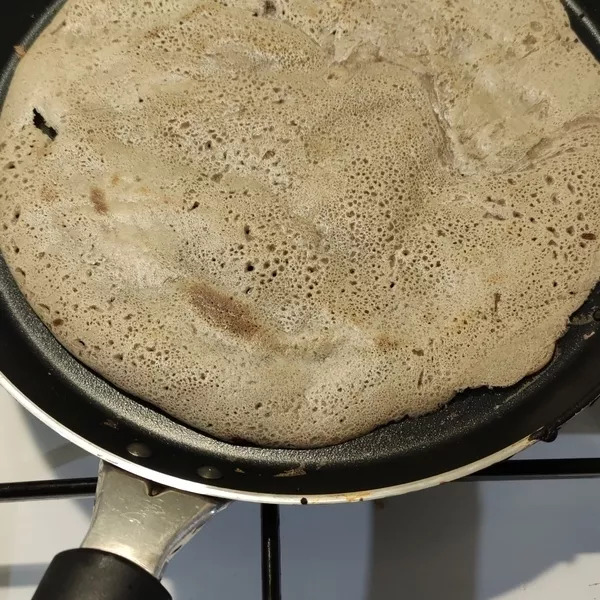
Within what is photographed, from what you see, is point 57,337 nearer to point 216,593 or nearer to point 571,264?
point 216,593

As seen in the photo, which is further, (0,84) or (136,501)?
(0,84)

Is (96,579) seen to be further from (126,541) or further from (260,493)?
(260,493)

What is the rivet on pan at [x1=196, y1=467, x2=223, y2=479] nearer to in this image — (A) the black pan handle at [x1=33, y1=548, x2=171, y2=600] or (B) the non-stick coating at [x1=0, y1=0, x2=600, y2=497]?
(B) the non-stick coating at [x1=0, y1=0, x2=600, y2=497]

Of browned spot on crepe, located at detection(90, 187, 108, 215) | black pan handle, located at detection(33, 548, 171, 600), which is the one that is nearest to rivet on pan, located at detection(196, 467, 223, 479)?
black pan handle, located at detection(33, 548, 171, 600)

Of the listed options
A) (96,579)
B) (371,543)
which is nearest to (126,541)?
(96,579)

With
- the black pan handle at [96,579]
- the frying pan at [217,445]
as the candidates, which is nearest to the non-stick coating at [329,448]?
the frying pan at [217,445]

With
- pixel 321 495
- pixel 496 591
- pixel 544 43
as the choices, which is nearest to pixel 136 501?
pixel 321 495

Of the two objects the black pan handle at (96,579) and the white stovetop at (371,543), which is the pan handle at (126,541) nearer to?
the black pan handle at (96,579)
